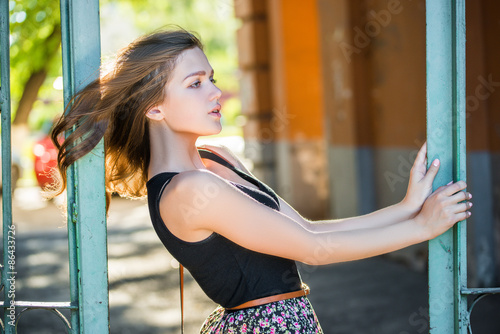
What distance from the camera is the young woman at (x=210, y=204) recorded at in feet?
5.32

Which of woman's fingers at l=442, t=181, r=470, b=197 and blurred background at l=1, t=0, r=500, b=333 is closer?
woman's fingers at l=442, t=181, r=470, b=197

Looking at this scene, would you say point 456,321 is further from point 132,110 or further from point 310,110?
point 310,110

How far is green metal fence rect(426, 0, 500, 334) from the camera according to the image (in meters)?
1.70

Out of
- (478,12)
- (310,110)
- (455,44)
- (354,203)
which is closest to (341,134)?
(354,203)

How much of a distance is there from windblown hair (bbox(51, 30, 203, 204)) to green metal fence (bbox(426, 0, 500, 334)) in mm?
772

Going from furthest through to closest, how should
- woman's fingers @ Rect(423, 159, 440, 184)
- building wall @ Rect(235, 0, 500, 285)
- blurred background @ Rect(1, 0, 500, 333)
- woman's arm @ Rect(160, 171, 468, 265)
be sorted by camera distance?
building wall @ Rect(235, 0, 500, 285)
blurred background @ Rect(1, 0, 500, 333)
woman's fingers @ Rect(423, 159, 440, 184)
woman's arm @ Rect(160, 171, 468, 265)

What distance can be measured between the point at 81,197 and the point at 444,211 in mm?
1091

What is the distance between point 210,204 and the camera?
5.26 feet

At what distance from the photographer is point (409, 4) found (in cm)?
505

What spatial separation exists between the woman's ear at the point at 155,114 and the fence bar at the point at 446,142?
2.75 feet

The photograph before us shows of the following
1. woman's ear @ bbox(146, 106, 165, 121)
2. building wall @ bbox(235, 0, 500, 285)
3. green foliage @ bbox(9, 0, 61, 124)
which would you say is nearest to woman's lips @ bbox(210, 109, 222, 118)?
woman's ear @ bbox(146, 106, 165, 121)

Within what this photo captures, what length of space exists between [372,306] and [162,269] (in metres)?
2.45

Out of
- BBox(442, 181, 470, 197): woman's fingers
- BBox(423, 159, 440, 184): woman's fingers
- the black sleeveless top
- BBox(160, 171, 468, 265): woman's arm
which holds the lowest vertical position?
the black sleeveless top

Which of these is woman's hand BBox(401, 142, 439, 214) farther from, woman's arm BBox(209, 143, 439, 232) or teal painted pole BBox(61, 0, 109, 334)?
teal painted pole BBox(61, 0, 109, 334)
